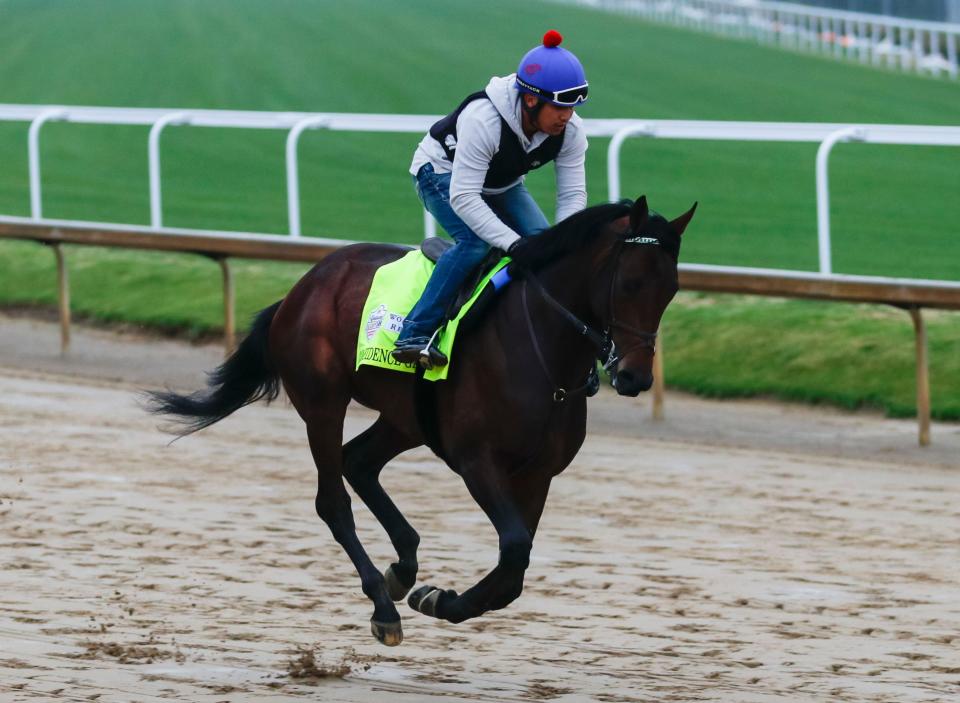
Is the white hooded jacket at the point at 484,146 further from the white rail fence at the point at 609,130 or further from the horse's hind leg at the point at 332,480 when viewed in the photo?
the white rail fence at the point at 609,130

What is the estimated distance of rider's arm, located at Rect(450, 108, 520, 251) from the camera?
5.32 m

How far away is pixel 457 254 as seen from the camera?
5.51m

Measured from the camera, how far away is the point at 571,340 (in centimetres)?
514

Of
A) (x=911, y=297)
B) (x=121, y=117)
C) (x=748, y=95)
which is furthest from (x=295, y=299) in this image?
(x=748, y=95)

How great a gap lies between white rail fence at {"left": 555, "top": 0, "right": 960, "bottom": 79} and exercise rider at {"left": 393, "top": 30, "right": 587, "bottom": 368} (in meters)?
23.8

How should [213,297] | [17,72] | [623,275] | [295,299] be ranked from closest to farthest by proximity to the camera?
1. [623,275]
2. [295,299]
3. [213,297]
4. [17,72]

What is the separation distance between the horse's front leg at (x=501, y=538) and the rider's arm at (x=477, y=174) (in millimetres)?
687

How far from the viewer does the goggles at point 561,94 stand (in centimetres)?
516

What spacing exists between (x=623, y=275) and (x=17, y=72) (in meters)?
Result: 26.2

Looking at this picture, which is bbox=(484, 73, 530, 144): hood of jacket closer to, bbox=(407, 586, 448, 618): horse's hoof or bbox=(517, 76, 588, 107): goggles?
bbox=(517, 76, 588, 107): goggles

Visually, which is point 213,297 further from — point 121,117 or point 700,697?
point 700,697

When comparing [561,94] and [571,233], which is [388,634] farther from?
[561,94]

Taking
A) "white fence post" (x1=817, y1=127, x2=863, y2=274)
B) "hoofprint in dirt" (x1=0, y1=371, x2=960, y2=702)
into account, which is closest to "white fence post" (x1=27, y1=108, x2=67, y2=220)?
"hoofprint in dirt" (x1=0, y1=371, x2=960, y2=702)

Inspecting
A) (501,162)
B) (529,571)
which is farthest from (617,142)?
(501,162)
